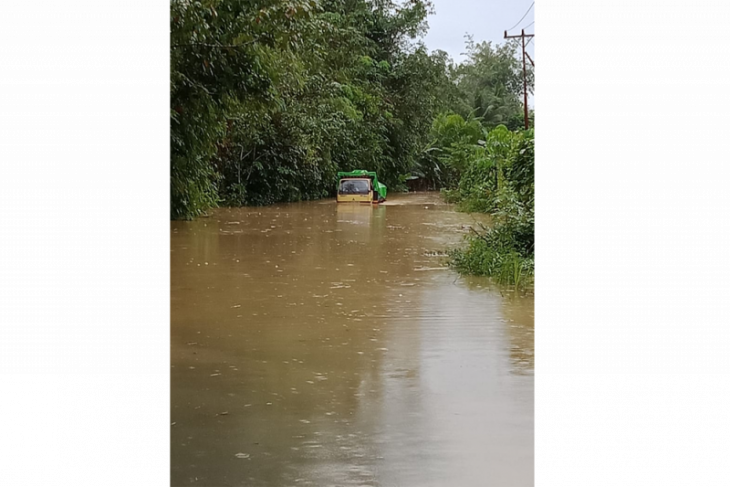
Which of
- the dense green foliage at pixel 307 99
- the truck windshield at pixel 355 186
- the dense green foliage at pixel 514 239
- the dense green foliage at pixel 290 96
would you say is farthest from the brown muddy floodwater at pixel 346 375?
the truck windshield at pixel 355 186

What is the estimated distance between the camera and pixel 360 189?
22609mm

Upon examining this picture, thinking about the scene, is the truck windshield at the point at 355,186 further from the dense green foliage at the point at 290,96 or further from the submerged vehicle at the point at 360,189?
the dense green foliage at the point at 290,96

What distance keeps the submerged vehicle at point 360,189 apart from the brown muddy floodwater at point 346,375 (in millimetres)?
11833

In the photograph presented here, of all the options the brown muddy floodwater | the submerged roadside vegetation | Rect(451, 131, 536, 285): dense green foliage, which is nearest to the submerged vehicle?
the submerged roadside vegetation

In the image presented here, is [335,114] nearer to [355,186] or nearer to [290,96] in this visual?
[355,186]

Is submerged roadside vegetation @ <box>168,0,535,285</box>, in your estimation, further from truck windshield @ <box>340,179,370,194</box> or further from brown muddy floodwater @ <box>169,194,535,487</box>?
brown muddy floodwater @ <box>169,194,535,487</box>

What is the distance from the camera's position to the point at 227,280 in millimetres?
8648

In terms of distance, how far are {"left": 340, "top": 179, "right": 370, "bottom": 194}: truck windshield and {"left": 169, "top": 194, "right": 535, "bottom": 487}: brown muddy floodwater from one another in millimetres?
12055

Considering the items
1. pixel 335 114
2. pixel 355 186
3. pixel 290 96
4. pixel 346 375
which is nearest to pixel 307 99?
pixel 290 96

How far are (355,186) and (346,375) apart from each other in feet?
58.9

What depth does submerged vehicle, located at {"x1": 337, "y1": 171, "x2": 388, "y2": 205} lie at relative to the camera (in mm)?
22391

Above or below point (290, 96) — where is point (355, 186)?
below
